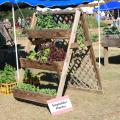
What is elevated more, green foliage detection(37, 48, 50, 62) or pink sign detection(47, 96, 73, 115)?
green foliage detection(37, 48, 50, 62)

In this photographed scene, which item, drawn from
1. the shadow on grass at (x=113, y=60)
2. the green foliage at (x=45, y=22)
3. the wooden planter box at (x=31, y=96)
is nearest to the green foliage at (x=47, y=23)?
the green foliage at (x=45, y=22)

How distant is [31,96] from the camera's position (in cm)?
764

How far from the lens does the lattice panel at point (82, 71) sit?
818 cm

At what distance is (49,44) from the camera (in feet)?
25.3

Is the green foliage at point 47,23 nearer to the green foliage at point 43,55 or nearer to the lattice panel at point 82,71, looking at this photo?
the green foliage at point 43,55

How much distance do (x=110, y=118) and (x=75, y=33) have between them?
5.26ft

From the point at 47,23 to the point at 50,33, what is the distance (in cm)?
31

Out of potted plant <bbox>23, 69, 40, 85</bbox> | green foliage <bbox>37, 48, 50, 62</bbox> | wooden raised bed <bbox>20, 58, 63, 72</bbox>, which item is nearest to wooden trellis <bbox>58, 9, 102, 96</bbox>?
wooden raised bed <bbox>20, 58, 63, 72</bbox>

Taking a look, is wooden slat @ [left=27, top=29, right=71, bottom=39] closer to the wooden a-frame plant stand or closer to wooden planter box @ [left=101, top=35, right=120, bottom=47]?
the wooden a-frame plant stand

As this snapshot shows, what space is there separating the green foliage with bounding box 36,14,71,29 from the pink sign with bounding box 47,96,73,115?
1.31 metres

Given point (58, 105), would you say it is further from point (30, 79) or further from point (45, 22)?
point (30, 79)

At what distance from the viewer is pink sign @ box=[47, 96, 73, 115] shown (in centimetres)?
711

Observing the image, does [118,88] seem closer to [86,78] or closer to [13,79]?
[86,78]

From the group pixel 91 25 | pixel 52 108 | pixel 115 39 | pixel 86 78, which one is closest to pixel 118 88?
pixel 86 78
